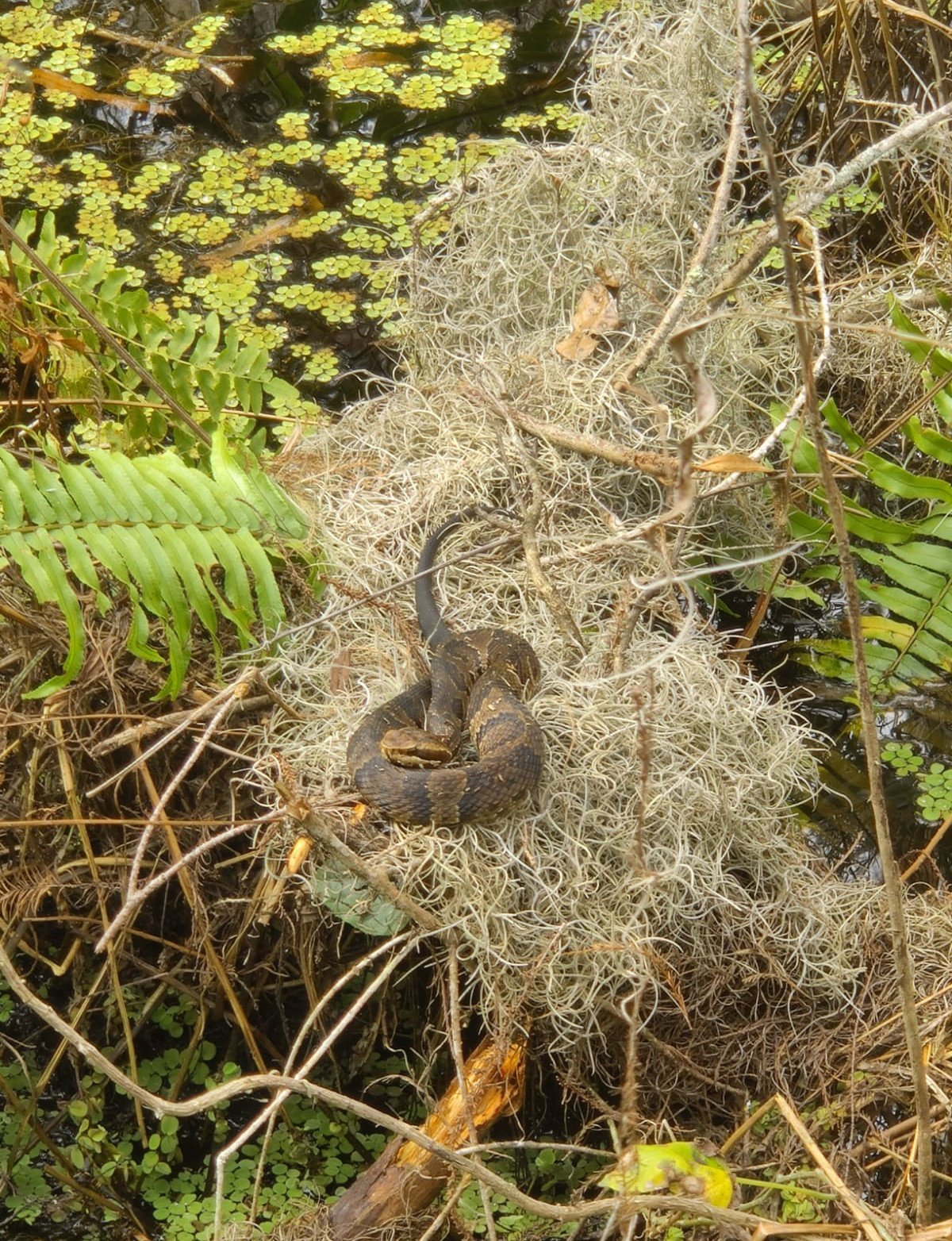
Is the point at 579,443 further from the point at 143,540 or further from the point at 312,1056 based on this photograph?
the point at 312,1056

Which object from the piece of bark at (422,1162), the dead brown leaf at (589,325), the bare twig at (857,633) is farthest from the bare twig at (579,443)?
the piece of bark at (422,1162)

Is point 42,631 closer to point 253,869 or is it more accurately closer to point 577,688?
point 253,869

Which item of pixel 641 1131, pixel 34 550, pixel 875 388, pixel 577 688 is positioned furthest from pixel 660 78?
pixel 641 1131

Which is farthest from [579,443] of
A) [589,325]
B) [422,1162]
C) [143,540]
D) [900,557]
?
[422,1162]

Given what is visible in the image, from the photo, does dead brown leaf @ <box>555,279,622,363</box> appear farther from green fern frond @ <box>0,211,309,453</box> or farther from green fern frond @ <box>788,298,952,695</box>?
green fern frond @ <box>0,211,309,453</box>

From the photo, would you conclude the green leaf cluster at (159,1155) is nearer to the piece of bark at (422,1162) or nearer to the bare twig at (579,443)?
the piece of bark at (422,1162)

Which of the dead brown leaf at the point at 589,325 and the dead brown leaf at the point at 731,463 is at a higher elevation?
the dead brown leaf at the point at 731,463
